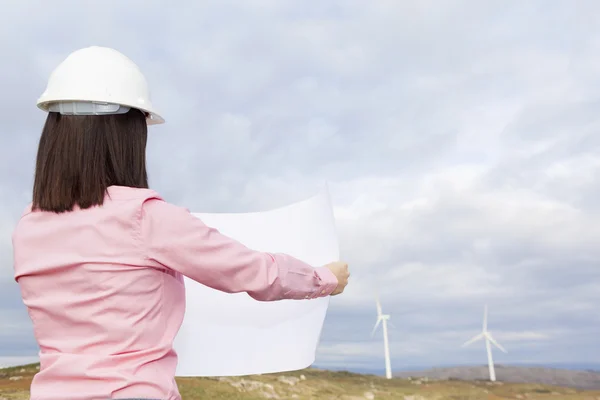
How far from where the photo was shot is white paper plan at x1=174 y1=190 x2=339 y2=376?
3174 mm

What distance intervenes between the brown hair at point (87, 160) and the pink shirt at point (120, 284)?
5 centimetres

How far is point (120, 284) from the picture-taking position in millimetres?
2033

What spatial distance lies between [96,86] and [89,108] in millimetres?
77

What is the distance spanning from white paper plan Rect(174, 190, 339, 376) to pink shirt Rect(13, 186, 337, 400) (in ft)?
3.46

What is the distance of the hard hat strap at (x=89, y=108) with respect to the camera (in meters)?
2.20

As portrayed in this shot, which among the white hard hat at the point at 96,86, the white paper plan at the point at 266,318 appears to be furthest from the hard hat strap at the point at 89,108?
the white paper plan at the point at 266,318

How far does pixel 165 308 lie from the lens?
2.13 m

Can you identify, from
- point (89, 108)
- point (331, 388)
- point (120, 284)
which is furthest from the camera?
point (331, 388)

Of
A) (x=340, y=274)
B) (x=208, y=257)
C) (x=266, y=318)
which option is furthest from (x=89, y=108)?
(x=266, y=318)

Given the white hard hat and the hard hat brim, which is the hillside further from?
the white hard hat

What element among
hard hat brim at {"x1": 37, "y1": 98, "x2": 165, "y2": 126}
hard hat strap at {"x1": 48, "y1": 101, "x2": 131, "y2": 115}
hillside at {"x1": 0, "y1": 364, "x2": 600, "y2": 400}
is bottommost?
hillside at {"x1": 0, "y1": 364, "x2": 600, "y2": 400}

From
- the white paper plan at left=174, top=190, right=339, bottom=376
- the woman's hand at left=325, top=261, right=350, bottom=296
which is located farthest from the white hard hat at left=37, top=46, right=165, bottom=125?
the white paper plan at left=174, top=190, right=339, bottom=376

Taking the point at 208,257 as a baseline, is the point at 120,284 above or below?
below

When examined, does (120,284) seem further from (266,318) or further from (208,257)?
(266,318)
